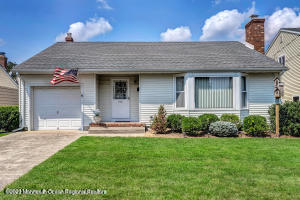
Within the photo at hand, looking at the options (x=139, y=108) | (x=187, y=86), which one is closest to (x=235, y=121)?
(x=187, y=86)

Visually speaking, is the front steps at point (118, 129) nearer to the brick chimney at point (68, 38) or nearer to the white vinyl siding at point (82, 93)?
the white vinyl siding at point (82, 93)

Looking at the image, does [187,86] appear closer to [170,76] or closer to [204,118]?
[170,76]

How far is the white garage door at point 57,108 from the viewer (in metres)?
9.07

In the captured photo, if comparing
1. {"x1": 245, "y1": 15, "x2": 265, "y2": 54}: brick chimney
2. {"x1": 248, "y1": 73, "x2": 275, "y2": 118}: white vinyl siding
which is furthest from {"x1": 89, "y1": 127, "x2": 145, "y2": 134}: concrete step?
{"x1": 245, "y1": 15, "x2": 265, "y2": 54}: brick chimney

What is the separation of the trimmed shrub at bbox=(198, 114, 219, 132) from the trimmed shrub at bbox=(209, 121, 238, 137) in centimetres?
44

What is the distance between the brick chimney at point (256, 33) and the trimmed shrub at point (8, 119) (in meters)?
13.9

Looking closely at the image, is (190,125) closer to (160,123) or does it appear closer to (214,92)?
(160,123)

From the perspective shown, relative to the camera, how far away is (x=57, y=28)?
42.5 ft

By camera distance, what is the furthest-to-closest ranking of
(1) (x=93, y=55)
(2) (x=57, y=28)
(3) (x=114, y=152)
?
(2) (x=57, y=28) < (1) (x=93, y=55) < (3) (x=114, y=152)

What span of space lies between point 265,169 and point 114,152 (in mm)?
3599

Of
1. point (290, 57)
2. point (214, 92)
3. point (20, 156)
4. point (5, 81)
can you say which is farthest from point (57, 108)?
point (290, 57)

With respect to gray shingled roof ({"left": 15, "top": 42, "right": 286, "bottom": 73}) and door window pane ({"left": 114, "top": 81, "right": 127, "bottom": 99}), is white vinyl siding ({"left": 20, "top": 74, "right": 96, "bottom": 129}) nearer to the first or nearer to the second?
gray shingled roof ({"left": 15, "top": 42, "right": 286, "bottom": 73})

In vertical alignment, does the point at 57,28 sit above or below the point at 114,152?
above

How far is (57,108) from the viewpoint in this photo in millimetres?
9117
